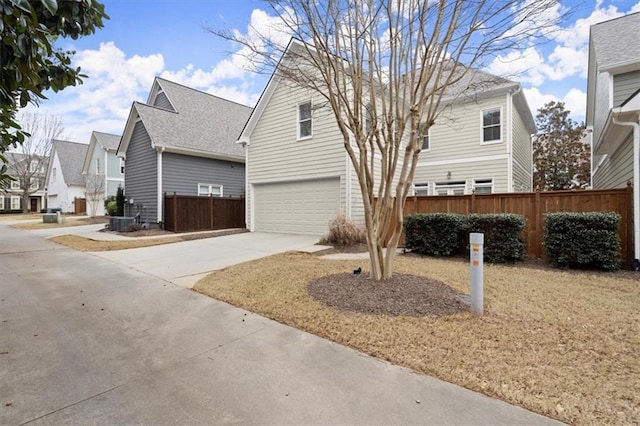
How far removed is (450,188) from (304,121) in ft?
22.1

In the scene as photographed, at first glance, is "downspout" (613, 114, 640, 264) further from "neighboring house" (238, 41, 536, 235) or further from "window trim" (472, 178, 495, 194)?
"window trim" (472, 178, 495, 194)

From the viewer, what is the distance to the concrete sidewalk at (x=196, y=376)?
92.6 inches

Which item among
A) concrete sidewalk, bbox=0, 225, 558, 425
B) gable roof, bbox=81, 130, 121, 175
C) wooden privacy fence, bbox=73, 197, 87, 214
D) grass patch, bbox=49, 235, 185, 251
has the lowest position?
concrete sidewalk, bbox=0, 225, 558, 425

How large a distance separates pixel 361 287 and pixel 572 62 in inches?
314

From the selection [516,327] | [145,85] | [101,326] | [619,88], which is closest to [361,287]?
[516,327]

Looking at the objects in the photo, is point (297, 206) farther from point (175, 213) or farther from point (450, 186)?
point (450, 186)

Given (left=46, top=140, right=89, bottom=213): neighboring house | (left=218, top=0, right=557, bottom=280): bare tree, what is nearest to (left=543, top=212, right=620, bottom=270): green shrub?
(left=218, top=0, right=557, bottom=280): bare tree

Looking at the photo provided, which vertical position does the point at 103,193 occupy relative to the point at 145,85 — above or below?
below

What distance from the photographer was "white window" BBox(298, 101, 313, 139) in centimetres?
1254

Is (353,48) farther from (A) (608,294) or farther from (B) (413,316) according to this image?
(A) (608,294)

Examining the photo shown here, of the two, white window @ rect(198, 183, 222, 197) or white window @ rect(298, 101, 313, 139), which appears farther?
white window @ rect(198, 183, 222, 197)

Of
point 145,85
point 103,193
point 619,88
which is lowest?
point 103,193

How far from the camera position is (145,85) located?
20.2m

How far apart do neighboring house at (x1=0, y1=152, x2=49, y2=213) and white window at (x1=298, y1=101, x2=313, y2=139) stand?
23.5 meters
